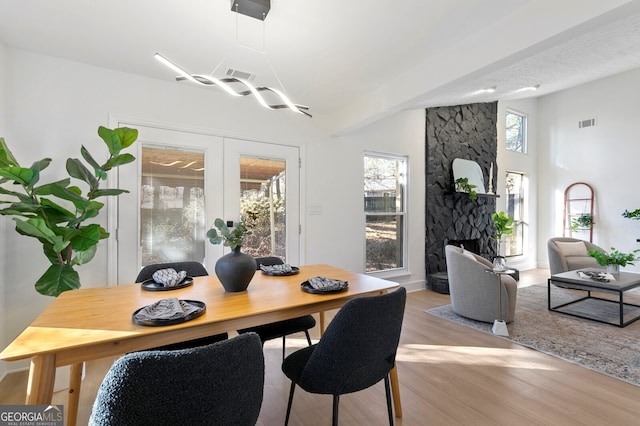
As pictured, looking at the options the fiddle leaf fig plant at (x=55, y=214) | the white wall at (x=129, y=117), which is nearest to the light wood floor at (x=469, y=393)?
the fiddle leaf fig plant at (x=55, y=214)

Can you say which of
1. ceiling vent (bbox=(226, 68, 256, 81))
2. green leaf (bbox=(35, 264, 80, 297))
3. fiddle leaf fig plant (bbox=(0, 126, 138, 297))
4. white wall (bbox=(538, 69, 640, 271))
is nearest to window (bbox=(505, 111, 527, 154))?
white wall (bbox=(538, 69, 640, 271))

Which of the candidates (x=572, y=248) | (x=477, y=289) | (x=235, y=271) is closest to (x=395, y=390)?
(x=235, y=271)

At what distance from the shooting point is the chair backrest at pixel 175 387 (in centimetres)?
81

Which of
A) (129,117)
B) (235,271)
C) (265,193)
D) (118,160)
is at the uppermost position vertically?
(129,117)

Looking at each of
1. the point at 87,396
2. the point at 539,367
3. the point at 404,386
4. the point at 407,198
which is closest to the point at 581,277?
the point at 539,367

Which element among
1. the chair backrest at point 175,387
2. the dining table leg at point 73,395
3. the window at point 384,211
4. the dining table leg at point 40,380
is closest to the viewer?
the chair backrest at point 175,387

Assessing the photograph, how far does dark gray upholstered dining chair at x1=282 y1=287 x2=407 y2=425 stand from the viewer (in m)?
1.31

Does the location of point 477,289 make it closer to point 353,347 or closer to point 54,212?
point 353,347

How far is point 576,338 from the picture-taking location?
3.00 m

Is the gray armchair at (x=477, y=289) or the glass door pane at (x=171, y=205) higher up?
the glass door pane at (x=171, y=205)

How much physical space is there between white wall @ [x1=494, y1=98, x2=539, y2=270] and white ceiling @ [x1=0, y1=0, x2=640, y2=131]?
11.5 ft

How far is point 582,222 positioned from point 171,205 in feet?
25.1

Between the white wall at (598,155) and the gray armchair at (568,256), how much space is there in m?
1.41

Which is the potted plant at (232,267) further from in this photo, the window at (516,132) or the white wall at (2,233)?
the window at (516,132)
